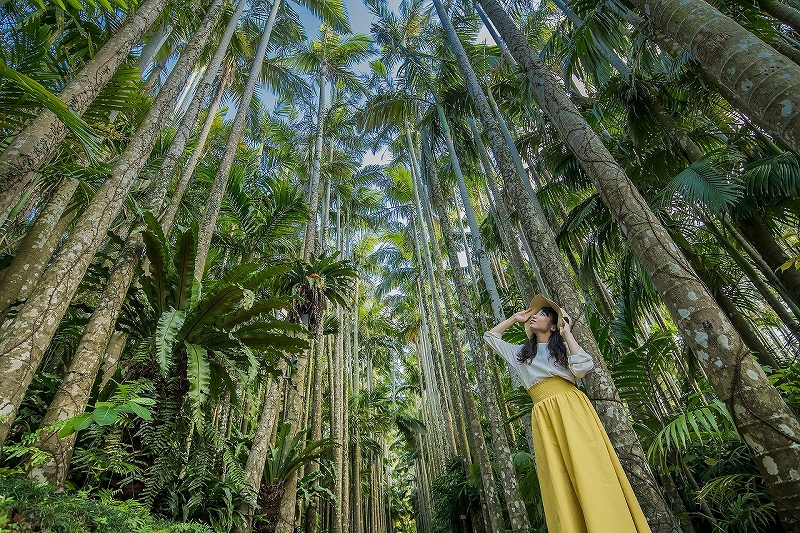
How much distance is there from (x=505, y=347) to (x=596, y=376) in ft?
2.59

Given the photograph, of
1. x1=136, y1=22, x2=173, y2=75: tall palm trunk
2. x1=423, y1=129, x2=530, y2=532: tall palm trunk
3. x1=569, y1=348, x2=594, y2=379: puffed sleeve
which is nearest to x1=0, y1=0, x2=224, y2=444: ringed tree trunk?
x1=569, y1=348, x2=594, y2=379: puffed sleeve

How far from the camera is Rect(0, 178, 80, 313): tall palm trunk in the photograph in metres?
2.95

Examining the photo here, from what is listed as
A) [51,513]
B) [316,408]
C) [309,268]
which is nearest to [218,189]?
[309,268]

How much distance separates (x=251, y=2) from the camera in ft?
29.7

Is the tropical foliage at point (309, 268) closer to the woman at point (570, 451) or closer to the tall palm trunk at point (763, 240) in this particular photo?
the tall palm trunk at point (763, 240)

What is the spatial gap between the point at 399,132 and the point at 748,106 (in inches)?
448

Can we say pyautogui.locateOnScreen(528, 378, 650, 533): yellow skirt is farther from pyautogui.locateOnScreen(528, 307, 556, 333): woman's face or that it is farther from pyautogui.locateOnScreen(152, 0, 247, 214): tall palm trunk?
pyautogui.locateOnScreen(152, 0, 247, 214): tall palm trunk

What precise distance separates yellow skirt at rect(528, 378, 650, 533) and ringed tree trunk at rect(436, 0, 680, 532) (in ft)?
2.34

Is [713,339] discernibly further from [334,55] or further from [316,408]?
[334,55]

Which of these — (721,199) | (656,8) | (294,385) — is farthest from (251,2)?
(721,199)

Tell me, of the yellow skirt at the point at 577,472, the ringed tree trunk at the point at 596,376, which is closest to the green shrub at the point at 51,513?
the yellow skirt at the point at 577,472

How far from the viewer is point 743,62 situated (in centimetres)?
188

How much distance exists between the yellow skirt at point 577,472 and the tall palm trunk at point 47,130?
3.73m

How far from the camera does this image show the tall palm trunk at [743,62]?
5.61 feet
